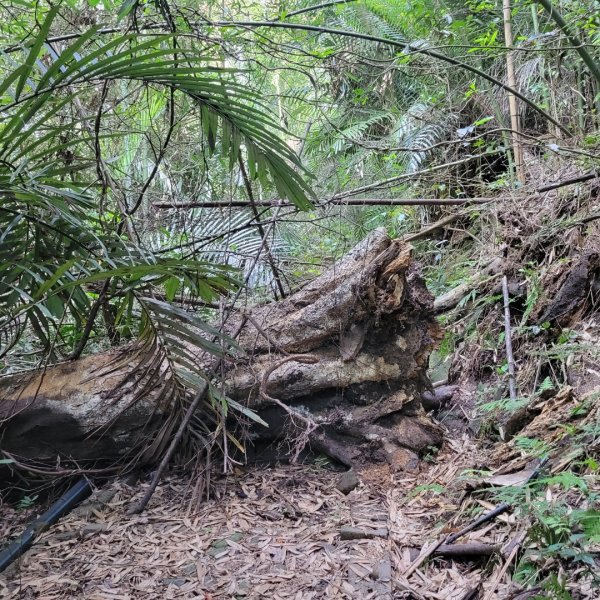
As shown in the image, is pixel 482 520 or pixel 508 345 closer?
pixel 482 520

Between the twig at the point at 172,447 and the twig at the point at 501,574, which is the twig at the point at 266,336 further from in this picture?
the twig at the point at 501,574

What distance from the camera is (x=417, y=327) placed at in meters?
2.82

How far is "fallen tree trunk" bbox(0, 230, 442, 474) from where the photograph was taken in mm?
2504

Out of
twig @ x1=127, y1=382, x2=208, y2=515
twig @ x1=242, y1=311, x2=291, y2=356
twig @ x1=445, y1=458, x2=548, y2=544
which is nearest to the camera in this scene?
twig @ x1=445, y1=458, x2=548, y2=544

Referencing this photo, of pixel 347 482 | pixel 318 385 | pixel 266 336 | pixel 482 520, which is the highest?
pixel 266 336

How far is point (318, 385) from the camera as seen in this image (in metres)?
2.65

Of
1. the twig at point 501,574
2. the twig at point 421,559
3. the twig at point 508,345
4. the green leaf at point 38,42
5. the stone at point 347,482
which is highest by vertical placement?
the green leaf at point 38,42

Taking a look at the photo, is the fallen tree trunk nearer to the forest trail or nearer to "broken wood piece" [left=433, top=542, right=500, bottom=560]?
the forest trail

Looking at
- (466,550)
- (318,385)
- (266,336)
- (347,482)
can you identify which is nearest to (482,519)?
(466,550)

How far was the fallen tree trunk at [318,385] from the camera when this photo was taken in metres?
2.50

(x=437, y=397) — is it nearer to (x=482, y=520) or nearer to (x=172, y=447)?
(x=482, y=520)

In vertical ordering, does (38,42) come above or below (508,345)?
above

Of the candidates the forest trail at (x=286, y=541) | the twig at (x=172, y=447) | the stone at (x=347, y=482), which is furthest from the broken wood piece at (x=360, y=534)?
the twig at (x=172, y=447)

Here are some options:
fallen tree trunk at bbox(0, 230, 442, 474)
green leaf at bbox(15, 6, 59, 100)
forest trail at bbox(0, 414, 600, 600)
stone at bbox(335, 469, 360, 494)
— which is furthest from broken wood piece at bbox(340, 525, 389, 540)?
green leaf at bbox(15, 6, 59, 100)
